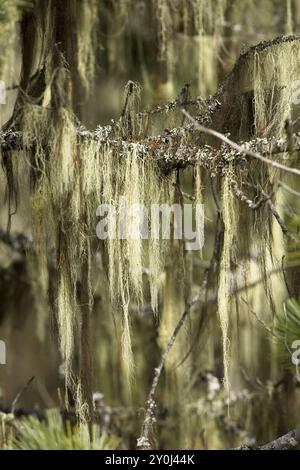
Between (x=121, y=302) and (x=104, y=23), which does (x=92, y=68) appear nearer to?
(x=104, y=23)

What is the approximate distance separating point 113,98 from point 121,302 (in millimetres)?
2325

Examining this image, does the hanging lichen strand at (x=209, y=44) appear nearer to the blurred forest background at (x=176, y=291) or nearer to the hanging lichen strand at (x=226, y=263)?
the blurred forest background at (x=176, y=291)

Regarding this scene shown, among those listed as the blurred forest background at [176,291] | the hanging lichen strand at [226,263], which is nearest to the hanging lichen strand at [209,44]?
the blurred forest background at [176,291]

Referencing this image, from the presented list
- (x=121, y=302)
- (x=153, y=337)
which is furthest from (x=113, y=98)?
(x=121, y=302)

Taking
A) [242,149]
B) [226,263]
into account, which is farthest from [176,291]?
[242,149]

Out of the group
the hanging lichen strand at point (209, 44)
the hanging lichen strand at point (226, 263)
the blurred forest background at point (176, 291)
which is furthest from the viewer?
the hanging lichen strand at point (209, 44)

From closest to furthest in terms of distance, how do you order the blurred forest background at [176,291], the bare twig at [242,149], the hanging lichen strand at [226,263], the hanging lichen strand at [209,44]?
the bare twig at [242,149], the hanging lichen strand at [226,263], the blurred forest background at [176,291], the hanging lichen strand at [209,44]

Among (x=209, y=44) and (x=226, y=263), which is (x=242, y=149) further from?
(x=209, y=44)

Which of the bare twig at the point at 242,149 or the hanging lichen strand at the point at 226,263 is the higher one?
the bare twig at the point at 242,149

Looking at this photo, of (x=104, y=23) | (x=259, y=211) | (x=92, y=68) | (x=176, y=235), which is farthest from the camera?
(x=104, y=23)

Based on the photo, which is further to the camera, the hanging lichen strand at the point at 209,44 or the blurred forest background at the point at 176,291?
the hanging lichen strand at the point at 209,44

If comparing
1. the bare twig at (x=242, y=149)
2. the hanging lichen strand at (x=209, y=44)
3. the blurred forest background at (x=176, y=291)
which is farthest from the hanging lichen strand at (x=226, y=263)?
the hanging lichen strand at (x=209, y=44)

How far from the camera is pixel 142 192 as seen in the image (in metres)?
3.54

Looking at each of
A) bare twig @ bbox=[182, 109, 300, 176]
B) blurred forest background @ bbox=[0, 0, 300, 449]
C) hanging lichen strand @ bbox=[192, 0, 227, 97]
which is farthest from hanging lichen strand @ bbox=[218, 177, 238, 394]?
hanging lichen strand @ bbox=[192, 0, 227, 97]
